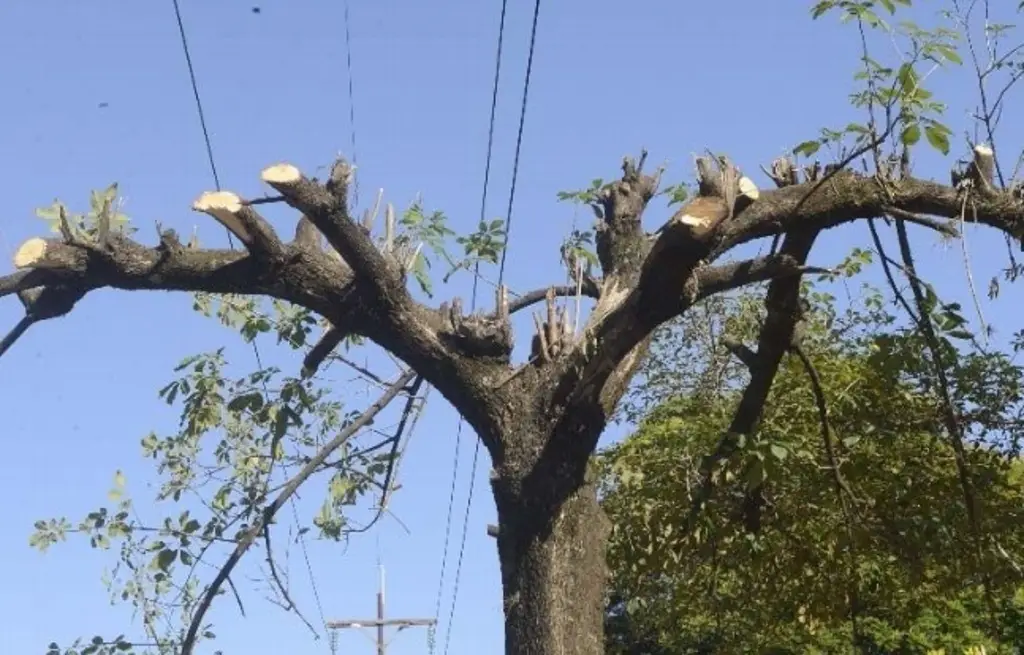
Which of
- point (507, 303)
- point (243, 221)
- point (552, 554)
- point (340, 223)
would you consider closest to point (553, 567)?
point (552, 554)

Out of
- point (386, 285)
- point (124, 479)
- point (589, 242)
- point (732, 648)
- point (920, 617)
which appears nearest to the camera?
point (386, 285)

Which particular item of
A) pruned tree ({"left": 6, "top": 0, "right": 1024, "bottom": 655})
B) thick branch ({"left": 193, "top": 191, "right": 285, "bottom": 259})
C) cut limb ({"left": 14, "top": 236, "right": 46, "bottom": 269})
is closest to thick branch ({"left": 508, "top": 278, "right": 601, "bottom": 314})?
pruned tree ({"left": 6, "top": 0, "right": 1024, "bottom": 655})

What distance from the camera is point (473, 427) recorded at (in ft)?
20.7

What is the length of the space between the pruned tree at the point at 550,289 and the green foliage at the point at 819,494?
68 centimetres

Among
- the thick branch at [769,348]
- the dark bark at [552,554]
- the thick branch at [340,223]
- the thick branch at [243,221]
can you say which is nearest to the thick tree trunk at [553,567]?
the dark bark at [552,554]

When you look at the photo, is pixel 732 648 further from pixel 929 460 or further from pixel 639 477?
pixel 929 460

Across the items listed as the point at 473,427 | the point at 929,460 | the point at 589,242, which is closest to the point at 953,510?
the point at 929,460

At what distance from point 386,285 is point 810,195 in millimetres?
1926

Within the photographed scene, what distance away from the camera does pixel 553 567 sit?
5.85 m

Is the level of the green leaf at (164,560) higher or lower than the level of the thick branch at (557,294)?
lower

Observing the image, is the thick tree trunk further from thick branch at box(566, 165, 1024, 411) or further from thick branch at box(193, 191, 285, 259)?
thick branch at box(193, 191, 285, 259)

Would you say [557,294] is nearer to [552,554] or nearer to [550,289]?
[550,289]

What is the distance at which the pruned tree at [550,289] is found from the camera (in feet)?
19.0

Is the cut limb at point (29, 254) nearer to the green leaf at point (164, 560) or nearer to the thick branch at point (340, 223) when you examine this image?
the thick branch at point (340, 223)
